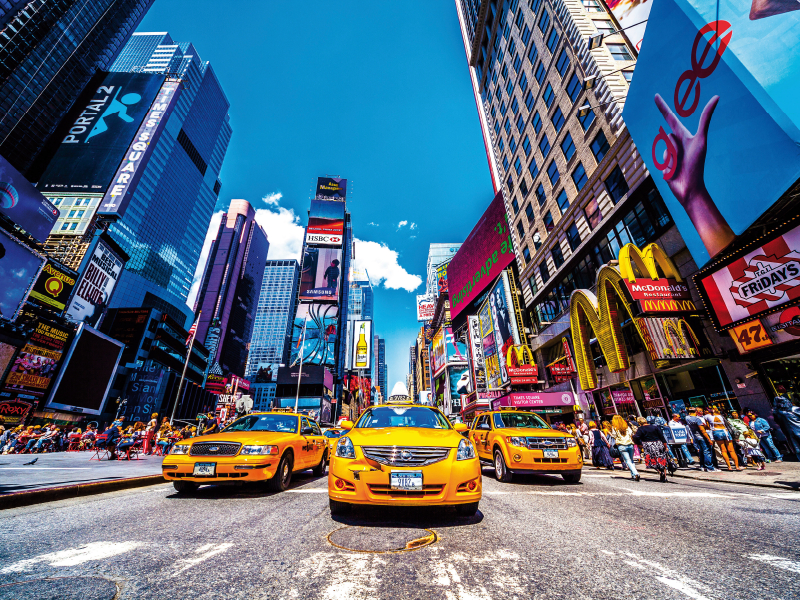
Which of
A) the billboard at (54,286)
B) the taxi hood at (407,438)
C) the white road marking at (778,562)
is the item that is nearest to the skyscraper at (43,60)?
the billboard at (54,286)

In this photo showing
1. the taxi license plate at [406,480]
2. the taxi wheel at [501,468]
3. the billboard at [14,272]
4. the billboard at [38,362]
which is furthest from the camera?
the billboard at [38,362]

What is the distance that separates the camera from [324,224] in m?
83.3

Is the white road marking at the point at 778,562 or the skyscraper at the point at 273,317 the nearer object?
the white road marking at the point at 778,562

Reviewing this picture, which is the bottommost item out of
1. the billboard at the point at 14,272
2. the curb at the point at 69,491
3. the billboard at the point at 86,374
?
the curb at the point at 69,491

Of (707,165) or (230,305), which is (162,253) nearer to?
(230,305)

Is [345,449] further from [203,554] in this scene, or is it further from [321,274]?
[321,274]

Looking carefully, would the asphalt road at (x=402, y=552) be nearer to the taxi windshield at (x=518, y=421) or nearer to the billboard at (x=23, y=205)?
the taxi windshield at (x=518, y=421)

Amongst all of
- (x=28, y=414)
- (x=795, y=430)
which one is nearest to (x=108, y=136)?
(x=28, y=414)

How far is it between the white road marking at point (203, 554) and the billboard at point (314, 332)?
74237mm

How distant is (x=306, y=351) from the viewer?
Result: 7719cm

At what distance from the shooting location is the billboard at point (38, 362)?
2914 cm

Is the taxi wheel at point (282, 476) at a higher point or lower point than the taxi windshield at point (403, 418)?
lower

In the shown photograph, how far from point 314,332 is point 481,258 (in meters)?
46.7

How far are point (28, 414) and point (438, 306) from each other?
211 ft
